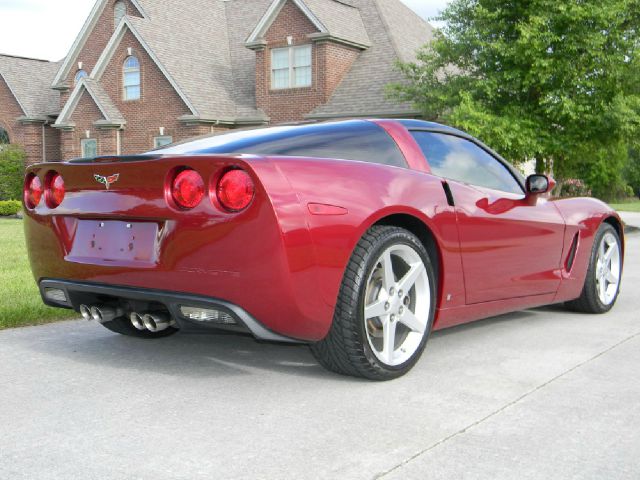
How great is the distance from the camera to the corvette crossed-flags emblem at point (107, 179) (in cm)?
411

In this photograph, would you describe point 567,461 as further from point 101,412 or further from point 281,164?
point 101,412

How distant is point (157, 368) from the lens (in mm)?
4547

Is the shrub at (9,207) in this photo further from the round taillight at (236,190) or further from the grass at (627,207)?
the round taillight at (236,190)

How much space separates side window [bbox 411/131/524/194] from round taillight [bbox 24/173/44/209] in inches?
86.3

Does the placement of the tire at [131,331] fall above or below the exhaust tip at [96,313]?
below

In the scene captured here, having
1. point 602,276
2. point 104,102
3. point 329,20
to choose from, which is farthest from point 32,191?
point 104,102

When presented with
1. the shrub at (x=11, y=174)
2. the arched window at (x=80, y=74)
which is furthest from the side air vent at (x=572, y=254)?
the shrub at (x=11, y=174)

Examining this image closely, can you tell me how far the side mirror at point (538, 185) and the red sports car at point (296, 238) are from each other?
287 millimetres

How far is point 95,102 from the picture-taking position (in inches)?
1218

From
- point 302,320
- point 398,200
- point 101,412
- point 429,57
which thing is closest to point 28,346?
point 101,412

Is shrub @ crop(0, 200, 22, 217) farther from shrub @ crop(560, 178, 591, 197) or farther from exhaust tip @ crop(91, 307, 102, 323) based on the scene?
exhaust tip @ crop(91, 307, 102, 323)

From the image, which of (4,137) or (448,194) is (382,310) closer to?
(448,194)

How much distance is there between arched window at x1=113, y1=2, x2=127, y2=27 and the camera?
33.2 meters

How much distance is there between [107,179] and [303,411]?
1539 millimetres
